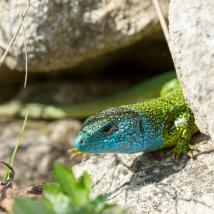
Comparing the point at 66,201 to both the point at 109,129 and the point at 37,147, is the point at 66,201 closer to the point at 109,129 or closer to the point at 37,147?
the point at 109,129

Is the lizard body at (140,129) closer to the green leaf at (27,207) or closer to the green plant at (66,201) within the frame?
the green plant at (66,201)

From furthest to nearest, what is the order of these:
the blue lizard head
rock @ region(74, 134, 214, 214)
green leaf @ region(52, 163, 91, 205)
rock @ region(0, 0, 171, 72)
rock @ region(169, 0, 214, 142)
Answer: rock @ region(0, 0, 171, 72)
the blue lizard head
rock @ region(74, 134, 214, 214)
rock @ region(169, 0, 214, 142)
green leaf @ region(52, 163, 91, 205)

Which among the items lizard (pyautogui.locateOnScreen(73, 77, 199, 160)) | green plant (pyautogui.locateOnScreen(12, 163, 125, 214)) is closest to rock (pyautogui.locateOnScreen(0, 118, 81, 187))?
lizard (pyautogui.locateOnScreen(73, 77, 199, 160))

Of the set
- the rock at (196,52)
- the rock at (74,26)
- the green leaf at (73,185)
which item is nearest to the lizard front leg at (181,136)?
the rock at (196,52)

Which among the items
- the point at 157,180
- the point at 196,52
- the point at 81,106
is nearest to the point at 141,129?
the point at 157,180

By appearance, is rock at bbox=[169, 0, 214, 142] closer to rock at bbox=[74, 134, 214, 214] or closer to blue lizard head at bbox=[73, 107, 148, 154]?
rock at bbox=[74, 134, 214, 214]

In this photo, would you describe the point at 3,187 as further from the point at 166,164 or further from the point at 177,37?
the point at 177,37
